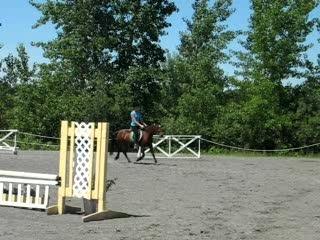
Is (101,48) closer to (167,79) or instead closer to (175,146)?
(167,79)

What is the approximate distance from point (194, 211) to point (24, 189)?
11.2 ft

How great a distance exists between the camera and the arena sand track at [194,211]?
9461 mm

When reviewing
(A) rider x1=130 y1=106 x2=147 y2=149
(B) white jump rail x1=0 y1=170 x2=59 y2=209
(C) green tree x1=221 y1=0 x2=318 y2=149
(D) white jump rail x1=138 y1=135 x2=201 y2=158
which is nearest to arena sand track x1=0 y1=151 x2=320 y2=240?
(B) white jump rail x1=0 y1=170 x2=59 y2=209

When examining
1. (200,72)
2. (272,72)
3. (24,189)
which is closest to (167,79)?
(200,72)

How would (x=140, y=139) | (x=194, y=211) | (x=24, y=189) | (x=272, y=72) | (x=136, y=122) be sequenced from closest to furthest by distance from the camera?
(x=194, y=211) < (x=24, y=189) < (x=136, y=122) < (x=140, y=139) < (x=272, y=72)

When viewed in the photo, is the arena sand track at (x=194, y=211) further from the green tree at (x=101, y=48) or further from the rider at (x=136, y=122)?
the green tree at (x=101, y=48)

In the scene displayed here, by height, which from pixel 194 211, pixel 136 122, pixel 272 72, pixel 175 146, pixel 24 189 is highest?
pixel 272 72

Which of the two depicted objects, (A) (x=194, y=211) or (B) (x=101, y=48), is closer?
(A) (x=194, y=211)

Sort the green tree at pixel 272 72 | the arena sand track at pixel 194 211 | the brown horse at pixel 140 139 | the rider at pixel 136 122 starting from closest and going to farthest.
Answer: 1. the arena sand track at pixel 194 211
2. the rider at pixel 136 122
3. the brown horse at pixel 140 139
4. the green tree at pixel 272 72

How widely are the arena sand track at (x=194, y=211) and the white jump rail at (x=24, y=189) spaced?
227 millimetres

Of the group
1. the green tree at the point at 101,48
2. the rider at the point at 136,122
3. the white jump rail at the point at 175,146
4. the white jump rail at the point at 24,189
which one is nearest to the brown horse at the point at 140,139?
the rider at the point at 136,122

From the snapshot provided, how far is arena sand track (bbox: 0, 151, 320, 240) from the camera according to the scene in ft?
31.0

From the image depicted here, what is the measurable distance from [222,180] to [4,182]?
27.4ft

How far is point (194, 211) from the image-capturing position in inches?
472
